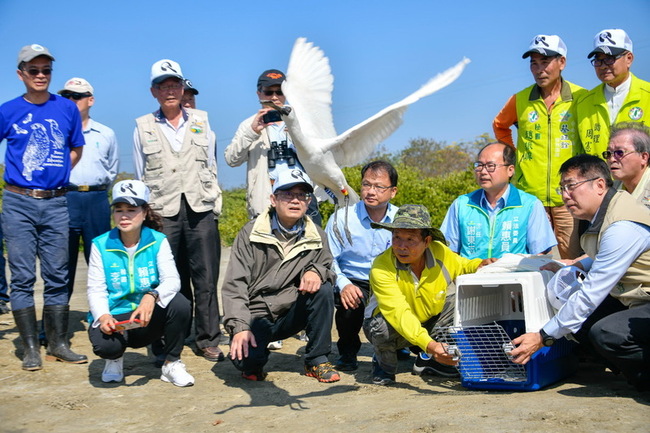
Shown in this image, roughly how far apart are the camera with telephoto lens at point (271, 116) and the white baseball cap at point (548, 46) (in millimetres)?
2025

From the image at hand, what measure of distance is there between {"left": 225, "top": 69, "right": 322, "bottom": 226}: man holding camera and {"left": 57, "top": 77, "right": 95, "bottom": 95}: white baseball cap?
133 centimetres

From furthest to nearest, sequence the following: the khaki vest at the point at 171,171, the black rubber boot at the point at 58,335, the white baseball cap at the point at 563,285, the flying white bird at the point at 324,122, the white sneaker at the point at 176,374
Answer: the flying white bird at the point at 324,122 < the khaki vest at the point at 171,171 < the black rubber boot at the point at 58,335 < the white sneaker at the point at 176,374 < the white baseball cap at the point at 563,285

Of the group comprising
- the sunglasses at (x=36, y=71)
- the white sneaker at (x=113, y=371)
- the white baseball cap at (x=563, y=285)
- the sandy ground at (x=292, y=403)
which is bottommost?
the sandy ground at (x=292, y=403)

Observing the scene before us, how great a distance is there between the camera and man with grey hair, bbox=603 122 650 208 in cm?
395

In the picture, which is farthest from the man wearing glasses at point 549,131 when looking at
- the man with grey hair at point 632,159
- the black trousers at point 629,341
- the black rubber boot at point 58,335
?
the black rubber boot at point 58,335

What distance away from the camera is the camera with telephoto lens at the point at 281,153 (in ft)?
18.5

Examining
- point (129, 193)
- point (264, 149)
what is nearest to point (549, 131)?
point (264, 149)

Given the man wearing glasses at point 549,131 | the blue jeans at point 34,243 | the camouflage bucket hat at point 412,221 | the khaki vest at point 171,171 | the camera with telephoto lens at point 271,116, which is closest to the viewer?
the camouflage bucket hat at point 412,221

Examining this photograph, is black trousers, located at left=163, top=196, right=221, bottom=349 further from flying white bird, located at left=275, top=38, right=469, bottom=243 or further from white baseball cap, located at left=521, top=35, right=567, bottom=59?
white baseball cap, located at left=521, top=35, right=567, bottom=59

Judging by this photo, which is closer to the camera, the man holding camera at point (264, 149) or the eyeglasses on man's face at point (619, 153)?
the eyeglasses on man's face at point (619, 153)

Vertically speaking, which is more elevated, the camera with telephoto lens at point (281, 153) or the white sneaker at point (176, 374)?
the camera with telephoto lens at point (281, 153)

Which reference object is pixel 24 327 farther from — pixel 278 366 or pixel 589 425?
pixel 589 425

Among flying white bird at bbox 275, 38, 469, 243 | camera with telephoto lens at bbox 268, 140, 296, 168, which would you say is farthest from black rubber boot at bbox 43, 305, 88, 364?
flying white bird at bbox 275, 38, 469, 243

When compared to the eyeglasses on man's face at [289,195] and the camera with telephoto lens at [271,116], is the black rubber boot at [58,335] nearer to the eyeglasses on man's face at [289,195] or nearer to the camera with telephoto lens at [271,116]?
the eyeglasses on man's face at [289,195]
